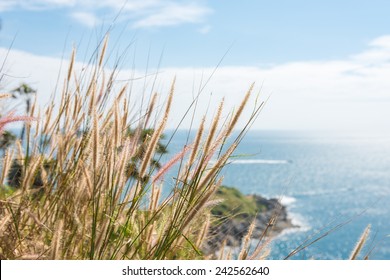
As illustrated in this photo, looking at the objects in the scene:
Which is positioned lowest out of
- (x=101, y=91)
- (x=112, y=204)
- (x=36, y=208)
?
(x=36, y=208)

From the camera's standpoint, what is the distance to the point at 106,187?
217 centimetres

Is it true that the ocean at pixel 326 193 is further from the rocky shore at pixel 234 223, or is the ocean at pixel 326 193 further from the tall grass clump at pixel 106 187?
the tall grass clump at pixel 106 187

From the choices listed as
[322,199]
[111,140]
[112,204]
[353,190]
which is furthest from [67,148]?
[353,190]

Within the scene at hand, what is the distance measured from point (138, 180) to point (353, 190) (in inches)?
5384

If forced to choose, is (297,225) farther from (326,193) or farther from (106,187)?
(106,187)

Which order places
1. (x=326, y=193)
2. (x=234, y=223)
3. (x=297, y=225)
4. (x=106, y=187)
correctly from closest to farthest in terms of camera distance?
(x=106, y=187) → (x=234, y=223) → (x=297, y=225) → (x=326, y=193)

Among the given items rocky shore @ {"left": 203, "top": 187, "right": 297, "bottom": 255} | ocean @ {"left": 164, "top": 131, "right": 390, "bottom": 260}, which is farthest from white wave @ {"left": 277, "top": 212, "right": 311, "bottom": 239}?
rocky shore @ {"left": 203, "top": 187, "right": 297, "bottom": 255}

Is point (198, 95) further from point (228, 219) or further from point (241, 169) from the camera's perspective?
point (241, 169)

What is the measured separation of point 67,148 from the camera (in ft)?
9.77

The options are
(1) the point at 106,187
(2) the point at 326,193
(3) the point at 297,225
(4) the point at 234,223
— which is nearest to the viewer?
(1) the point at 106,187

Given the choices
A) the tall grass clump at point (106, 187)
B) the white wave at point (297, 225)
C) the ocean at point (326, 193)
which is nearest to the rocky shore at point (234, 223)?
the tall grass clump at point (106, 187)

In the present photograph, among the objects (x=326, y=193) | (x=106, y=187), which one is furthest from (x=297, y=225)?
(x=106, y=187)

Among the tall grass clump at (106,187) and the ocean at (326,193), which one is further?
the ocean at (326,193)

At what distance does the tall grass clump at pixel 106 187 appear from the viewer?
6.66ft
